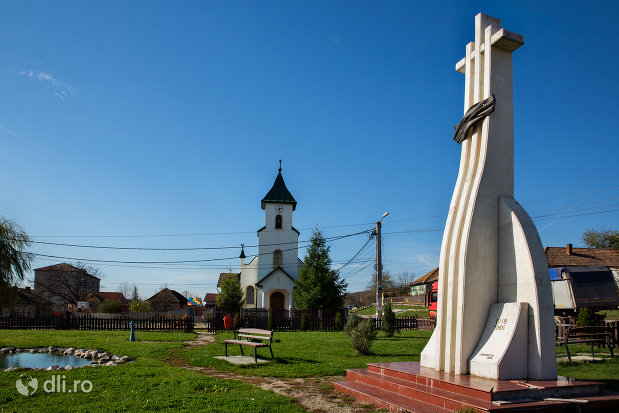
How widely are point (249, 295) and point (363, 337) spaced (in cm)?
3342

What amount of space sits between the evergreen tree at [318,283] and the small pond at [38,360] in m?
23.9

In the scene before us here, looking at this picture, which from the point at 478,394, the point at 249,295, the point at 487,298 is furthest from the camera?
the point at 249,295

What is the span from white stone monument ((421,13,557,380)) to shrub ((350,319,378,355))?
4.82 meters

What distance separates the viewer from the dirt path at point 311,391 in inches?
269

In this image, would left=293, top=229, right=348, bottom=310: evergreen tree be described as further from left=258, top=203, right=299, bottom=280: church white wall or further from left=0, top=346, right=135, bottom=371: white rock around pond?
left=0, top=346, right=135, bottom=371: white rock around pond

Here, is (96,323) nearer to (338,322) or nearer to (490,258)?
(338,322)

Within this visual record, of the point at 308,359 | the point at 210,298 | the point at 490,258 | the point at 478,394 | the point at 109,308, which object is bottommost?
the point at 210,298

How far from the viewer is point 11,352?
15000 mm

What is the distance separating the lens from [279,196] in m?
45.6

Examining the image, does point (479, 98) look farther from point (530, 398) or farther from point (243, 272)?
point (243, 272)

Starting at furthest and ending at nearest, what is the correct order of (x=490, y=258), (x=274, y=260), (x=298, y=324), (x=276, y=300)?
(x=274, y=260) < (x=276, y=300) < (x=298, y=324) < (x=490, y=258)

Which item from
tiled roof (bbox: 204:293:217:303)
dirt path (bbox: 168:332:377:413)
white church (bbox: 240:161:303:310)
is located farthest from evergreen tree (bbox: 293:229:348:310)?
tiled roof (bbox: 204:293:217:303)

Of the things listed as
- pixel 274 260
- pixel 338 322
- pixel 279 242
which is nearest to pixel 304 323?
pixel 338 322

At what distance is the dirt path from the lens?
6836 millimetres
